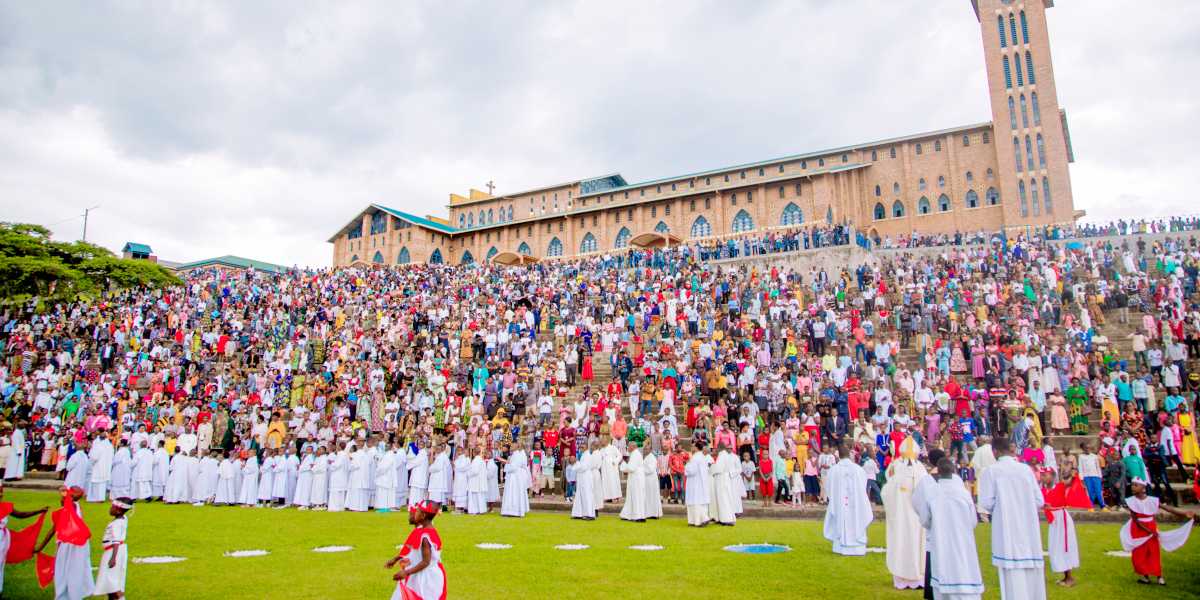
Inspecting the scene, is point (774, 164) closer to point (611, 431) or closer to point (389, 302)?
point (389, 302)

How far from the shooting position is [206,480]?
48.0 feet

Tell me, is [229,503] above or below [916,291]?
below

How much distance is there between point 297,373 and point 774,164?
34.4 metres

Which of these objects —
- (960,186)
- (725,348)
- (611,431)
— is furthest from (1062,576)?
(960,186)

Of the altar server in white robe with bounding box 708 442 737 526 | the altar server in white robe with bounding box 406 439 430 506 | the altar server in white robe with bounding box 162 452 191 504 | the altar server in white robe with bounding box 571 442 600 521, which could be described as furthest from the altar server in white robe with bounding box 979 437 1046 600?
the altar server in white robe with bounding box 162 452 191 504

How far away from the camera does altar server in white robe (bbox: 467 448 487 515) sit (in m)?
12.7

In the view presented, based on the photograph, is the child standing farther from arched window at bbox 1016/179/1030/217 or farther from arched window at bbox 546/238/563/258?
arched window at bbox 546/238/563/258

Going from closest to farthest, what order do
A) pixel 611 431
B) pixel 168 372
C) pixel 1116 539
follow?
pixel 1116 539
pixel 611 431
pixel 168 372

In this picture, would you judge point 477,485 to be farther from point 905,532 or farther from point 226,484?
point 905,532

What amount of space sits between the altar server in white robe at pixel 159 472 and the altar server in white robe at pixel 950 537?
51.1 feet

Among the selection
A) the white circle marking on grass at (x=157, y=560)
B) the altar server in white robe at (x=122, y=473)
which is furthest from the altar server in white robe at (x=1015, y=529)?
the altar server in white robe at (x=122, y=473)

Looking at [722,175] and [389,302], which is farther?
[722,175]

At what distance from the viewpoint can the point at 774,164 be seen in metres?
44.8

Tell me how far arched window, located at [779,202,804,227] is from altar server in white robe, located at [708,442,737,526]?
34.0 metres
